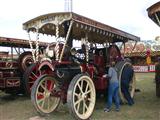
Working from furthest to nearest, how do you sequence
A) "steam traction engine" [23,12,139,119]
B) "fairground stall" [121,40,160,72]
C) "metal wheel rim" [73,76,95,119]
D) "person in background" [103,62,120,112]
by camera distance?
"fairground stall" [121,40,160,72], "person in background" [103,62,120,112], "steam traction engine" [23,12,139,119], "metal wheel rim" [73,76,95,119]

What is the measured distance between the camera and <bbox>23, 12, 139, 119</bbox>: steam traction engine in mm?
7887

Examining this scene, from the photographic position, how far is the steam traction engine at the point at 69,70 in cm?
789

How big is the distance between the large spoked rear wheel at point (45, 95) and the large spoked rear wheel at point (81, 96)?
867 mm

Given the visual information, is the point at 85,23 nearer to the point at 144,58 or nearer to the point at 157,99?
the point at 157,99

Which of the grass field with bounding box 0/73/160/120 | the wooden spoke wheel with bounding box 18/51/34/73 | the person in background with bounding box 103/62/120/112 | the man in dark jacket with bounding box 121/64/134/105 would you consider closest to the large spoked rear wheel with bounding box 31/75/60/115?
the grass field with bounding box 0/73/160/120

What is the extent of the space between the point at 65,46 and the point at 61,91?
1.17m

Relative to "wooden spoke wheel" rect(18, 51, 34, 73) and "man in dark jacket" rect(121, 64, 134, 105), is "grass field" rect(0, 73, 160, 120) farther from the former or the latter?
"wooden spoke wheel" rect(18, 51, 34, 73)

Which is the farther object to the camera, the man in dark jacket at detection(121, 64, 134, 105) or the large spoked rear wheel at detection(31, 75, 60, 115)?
the man in dark jacket at detection(121, 64, 134, 105)

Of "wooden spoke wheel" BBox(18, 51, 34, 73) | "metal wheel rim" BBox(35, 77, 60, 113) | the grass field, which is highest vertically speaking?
"wooden spoke wheel" BBox(18, 51, 34, 73)

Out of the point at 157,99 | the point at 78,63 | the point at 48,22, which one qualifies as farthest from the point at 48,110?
the point at 157,99

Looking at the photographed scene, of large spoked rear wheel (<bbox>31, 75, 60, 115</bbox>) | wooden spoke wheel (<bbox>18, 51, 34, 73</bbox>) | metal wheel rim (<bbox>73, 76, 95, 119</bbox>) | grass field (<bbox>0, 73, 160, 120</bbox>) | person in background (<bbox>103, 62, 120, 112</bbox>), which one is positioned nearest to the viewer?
metal wheel rim (<bbox>73, 76, 95, 119</bbox>)

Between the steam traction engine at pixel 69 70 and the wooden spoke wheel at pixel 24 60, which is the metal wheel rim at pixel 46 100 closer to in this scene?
the steam traction engine at pixel 69 70

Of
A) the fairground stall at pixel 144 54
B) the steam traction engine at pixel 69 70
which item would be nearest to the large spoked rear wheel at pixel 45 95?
the steam traction engine at pixel 69 70

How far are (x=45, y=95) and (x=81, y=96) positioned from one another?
125 centimetres
